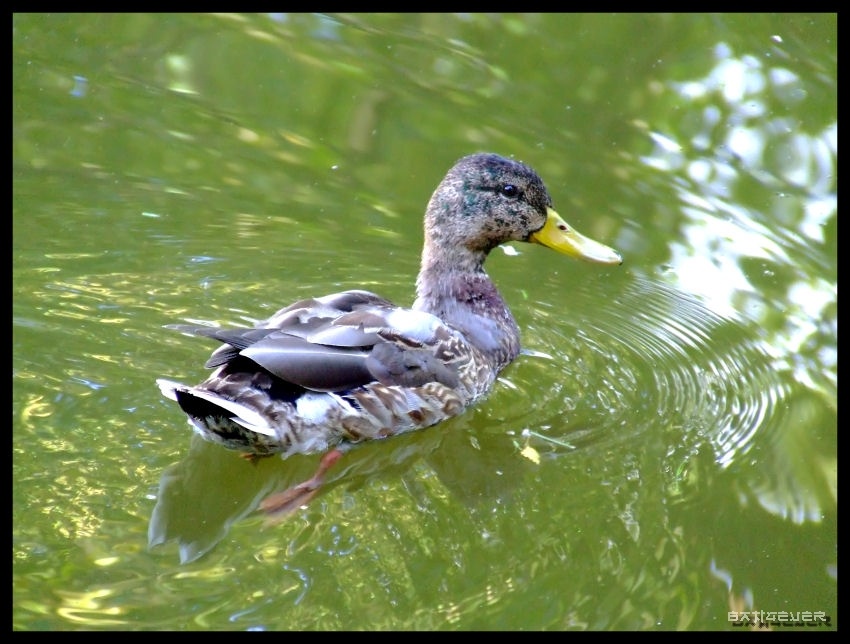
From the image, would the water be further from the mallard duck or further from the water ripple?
the mallard duck

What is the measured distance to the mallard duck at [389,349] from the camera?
621 centimetres

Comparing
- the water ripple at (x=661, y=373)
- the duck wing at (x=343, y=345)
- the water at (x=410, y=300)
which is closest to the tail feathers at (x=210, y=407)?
the duck wing at (x=343, y=345)

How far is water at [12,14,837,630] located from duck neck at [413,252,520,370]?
0.71 feet

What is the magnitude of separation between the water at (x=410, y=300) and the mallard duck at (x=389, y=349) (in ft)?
0.58

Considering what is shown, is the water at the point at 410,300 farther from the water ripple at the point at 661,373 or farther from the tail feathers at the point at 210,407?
the tail feathers at the point at 210,407

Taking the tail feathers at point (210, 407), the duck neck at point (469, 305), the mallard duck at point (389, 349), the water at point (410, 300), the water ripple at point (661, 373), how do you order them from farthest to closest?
1. the duck neck at point (469, 305)
2. the water ripple at point (661, 373)
3. the mallard duck at point (389, 349)
4. the tail feathers at point (210, 407)
5. the water at point (410, 300)

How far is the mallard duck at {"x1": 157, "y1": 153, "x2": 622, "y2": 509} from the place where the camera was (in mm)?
6211

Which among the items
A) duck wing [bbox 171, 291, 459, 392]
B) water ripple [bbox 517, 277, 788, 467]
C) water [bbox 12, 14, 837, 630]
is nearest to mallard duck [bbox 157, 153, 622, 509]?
duck wing [bbox 171, 291, 459, 392]

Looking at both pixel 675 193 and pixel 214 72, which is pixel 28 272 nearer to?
pixel 214 72

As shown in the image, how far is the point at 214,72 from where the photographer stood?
10.1 meters

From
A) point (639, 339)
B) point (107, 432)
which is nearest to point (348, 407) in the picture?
point (107, 432)

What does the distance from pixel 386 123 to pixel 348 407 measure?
375 cm

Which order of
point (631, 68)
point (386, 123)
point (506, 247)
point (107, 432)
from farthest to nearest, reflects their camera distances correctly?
point (631, 68) → point (386, 123) → point (506, 247) → point (107, 432)

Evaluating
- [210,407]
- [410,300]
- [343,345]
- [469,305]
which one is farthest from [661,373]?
[210,407]
